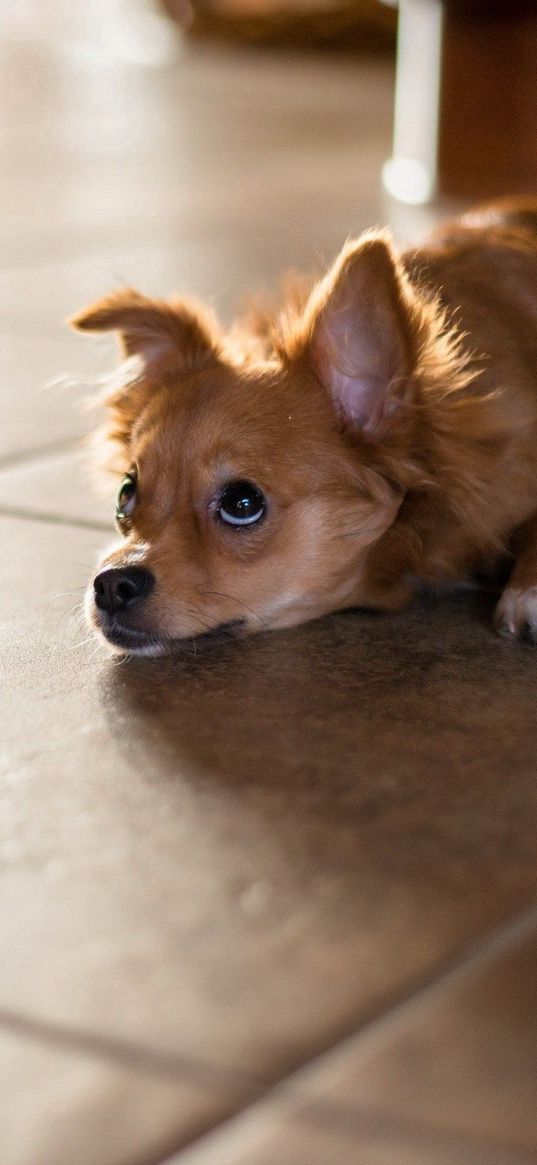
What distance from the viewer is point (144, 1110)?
3.25 feet

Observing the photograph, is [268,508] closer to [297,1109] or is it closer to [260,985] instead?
[260,985]

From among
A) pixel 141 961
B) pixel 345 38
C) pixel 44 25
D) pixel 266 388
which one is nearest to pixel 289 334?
pixel 266 388

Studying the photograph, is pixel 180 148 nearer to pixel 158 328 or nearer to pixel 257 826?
pixel 158 328

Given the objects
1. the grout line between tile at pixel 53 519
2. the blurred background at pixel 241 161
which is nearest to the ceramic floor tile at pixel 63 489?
the grout line between tile at pixel 53 519

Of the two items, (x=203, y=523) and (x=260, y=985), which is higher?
(x=203, y=523)

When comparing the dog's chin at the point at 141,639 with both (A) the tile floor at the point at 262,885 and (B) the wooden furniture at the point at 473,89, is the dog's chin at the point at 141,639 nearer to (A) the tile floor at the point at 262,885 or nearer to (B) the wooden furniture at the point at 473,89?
(A) the tile floor at the point at 262,885

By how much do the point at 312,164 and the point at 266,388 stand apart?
5.24 meters

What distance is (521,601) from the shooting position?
1.83 meters

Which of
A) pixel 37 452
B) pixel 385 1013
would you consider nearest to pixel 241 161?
pixel 37 452

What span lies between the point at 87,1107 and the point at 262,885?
0.96 feet

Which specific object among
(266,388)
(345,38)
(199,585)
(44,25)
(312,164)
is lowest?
(199,585)

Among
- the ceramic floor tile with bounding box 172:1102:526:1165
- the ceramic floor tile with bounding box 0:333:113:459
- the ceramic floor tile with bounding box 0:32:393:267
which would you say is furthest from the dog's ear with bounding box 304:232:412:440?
the ceramic floor tile with bounding box 0:32:393:267

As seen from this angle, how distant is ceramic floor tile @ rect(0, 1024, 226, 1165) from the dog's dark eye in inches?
33.6

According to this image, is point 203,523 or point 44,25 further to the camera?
point 44,25
